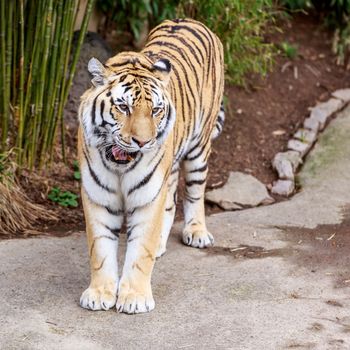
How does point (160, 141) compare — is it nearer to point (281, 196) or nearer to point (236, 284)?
point (236, 284)

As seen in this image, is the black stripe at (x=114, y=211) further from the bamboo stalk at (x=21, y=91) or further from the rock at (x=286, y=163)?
the rock at (x=286, y=163)

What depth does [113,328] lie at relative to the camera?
4246 millimetres

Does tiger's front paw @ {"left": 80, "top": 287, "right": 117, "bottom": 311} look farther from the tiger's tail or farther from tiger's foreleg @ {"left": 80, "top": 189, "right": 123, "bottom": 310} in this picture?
the tiger's tail

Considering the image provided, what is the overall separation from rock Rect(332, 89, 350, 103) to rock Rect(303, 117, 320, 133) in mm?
551

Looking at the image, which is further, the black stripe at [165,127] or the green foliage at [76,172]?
the green foliage at [76,172]

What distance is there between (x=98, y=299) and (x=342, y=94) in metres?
4.25

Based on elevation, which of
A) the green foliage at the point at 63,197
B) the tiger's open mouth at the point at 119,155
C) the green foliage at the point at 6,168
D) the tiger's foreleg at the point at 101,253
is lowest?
the green foliage at the point at 63,197

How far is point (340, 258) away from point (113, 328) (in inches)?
61.5

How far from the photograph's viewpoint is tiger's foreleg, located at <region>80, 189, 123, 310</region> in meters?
4.43

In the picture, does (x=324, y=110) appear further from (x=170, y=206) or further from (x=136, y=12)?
(x=170, y=206)

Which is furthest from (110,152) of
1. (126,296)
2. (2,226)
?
(2,226)

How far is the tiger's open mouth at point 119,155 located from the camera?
4.24 meters

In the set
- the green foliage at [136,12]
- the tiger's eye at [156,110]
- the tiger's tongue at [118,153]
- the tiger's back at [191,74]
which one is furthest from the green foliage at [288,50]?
the tiger's tongue at [118,153]

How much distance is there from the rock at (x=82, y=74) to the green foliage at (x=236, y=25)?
68cm
